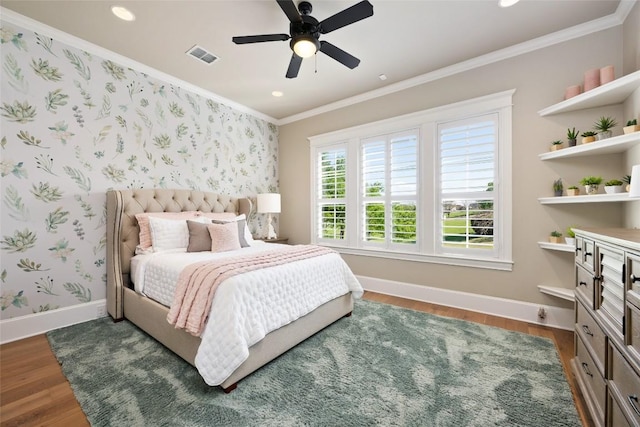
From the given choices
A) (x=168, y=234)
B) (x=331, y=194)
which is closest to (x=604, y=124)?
(x=331, y=194)

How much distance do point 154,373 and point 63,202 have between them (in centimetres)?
204

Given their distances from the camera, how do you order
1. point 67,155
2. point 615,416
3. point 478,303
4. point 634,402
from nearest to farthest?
point 634,402, point 615,416, point 67,155, point 478,303

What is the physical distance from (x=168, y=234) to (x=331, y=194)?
2.43m

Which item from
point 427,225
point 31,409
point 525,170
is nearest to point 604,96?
point 525,170

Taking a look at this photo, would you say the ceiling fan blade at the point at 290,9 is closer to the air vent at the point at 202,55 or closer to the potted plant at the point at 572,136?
the air vent at the point at 202,55

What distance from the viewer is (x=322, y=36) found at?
264cm

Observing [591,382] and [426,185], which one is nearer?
[591,382]

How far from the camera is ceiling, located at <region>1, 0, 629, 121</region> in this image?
2.24m

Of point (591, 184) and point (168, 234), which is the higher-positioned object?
point (591, 184)

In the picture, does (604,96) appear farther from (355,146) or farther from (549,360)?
(355,146)

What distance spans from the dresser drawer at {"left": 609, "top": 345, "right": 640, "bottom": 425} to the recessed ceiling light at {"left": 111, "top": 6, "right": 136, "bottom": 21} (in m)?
3.93

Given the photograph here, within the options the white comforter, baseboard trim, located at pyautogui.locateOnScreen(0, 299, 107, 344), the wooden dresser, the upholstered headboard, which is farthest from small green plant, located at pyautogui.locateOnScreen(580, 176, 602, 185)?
baseboard trim, located at pyautogui.locateOnScreen(0, 299, 107, 344)

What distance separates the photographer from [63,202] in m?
2.65

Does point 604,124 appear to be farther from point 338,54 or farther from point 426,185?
point 338,54
